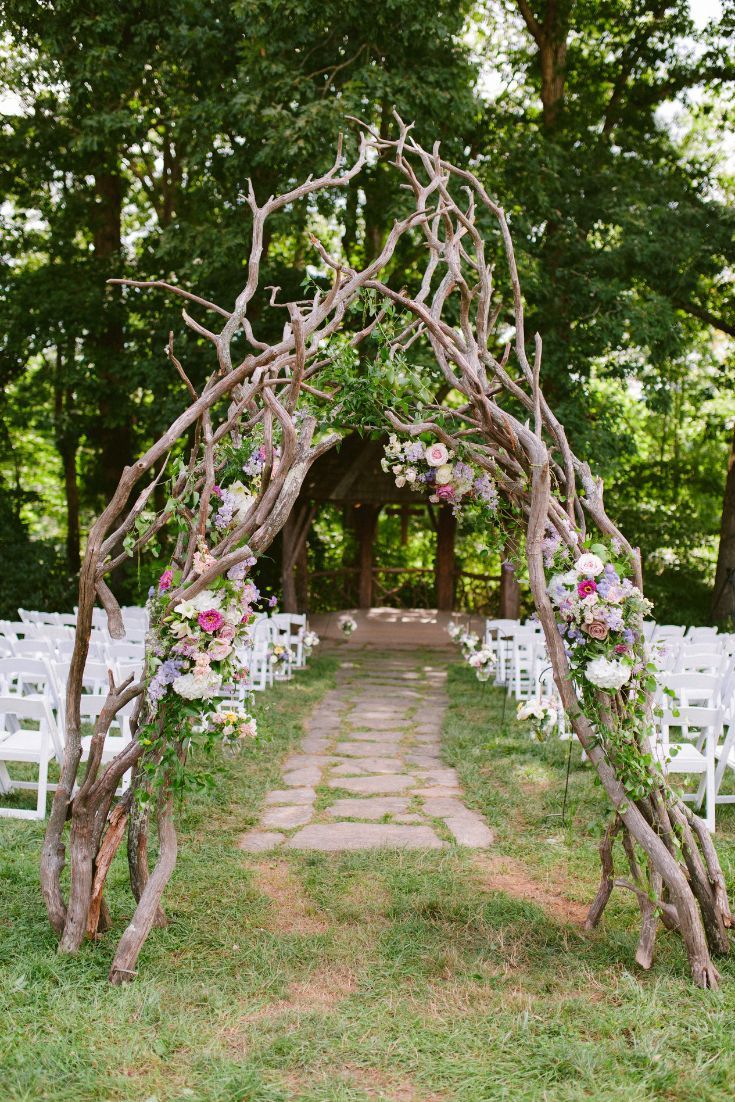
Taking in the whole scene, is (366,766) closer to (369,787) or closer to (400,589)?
(369,787)

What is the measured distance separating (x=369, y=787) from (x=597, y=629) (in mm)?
3552

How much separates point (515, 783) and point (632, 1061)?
3.84m

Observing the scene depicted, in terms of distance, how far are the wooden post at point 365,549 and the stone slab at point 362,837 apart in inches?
523

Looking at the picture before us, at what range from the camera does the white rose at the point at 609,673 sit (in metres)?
3.84

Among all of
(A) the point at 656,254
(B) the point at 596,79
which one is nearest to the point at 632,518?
(A) the point at 656,254

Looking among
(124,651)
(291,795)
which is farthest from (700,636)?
(124,651)

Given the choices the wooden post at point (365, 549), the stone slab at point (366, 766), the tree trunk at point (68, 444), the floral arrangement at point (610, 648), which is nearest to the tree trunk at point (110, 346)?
the tree trunk at point (68, 444)

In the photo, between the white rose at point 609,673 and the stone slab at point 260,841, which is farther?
the stone slab at point 260,841

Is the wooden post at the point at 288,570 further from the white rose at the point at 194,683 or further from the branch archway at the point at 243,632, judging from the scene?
the white rose at the point at 194,683

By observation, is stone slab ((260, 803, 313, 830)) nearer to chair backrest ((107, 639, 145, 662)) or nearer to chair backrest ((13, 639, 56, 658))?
chair backrest ((107, 639, 145, 662))

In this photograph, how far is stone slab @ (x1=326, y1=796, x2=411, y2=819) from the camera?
20.6ft

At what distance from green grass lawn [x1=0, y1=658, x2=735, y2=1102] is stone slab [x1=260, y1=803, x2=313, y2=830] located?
416mm

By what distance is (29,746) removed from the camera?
241 inches

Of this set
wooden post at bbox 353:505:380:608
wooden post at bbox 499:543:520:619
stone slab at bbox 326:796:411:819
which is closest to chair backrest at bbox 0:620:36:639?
stone slab at bbox 326:796:411:819
